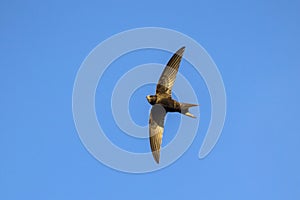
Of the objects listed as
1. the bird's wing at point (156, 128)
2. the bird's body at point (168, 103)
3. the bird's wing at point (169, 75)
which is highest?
the bird's wing at point (169, 75)

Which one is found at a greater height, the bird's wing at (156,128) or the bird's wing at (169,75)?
the bird's wing at (169,75)

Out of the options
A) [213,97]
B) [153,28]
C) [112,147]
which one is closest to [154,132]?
[112,147]

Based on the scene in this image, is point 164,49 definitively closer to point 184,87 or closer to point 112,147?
point 184,87

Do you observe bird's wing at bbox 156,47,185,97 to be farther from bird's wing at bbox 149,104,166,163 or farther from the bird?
bird's wing at bbox 149,104,166,163

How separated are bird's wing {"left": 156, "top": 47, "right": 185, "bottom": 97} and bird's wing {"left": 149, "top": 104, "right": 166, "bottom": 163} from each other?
0.13 metres

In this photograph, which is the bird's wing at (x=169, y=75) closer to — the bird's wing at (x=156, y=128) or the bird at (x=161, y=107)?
the bird at (x=161, y=107)

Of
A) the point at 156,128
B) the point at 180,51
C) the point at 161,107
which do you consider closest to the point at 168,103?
the point at 161,107

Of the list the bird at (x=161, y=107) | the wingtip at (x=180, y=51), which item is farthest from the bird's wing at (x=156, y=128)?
the wingtip at (x=180, y=51)

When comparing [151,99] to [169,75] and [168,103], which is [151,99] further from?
[169,75]

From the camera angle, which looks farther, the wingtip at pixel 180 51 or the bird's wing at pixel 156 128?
the wingtip at pixel 180 51

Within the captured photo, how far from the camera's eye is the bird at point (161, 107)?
3.27 m

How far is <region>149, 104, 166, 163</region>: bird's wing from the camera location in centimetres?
327

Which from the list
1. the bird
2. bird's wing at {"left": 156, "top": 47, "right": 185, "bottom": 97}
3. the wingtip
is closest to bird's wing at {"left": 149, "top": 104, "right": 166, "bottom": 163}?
the bird

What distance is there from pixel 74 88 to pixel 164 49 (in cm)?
76
